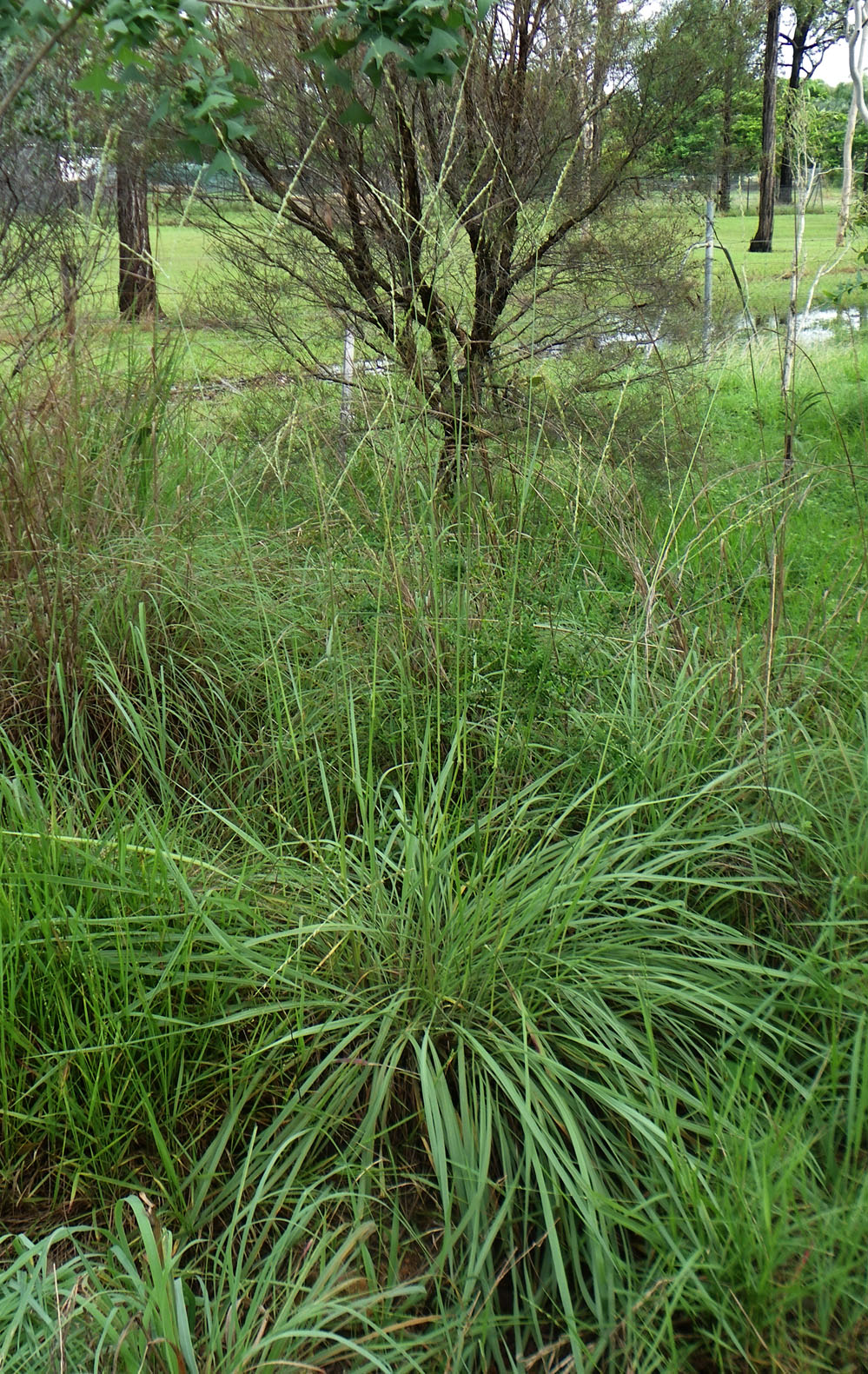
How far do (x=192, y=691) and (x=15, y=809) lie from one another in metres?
0.75

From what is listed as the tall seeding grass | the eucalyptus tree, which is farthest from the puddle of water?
the tall seeding grass

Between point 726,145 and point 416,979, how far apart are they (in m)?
4.04

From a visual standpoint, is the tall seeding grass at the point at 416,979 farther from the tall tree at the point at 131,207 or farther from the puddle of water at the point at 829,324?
the puddle of water at the point at 829,324

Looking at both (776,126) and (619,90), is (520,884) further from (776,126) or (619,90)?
(619,90)

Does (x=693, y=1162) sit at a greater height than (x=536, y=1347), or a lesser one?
greater

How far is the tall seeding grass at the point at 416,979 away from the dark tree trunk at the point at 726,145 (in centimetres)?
230

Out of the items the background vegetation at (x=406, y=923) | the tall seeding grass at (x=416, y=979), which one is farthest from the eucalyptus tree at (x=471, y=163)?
the tall seeding grass at (x=416, y=979)

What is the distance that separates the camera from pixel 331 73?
6.56ft

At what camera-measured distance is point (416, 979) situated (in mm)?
1791

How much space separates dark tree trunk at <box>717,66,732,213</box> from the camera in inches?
167

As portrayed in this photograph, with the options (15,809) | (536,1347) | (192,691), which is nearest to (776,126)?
(192,691)

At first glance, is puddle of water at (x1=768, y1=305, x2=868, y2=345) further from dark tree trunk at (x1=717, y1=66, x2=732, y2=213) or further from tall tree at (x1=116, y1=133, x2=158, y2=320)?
tall tree at (x1=116, y1=133, x2=158, y2=320)

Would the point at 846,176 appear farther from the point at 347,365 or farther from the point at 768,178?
the point at 768,178

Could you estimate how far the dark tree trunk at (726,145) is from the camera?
4.23 m
